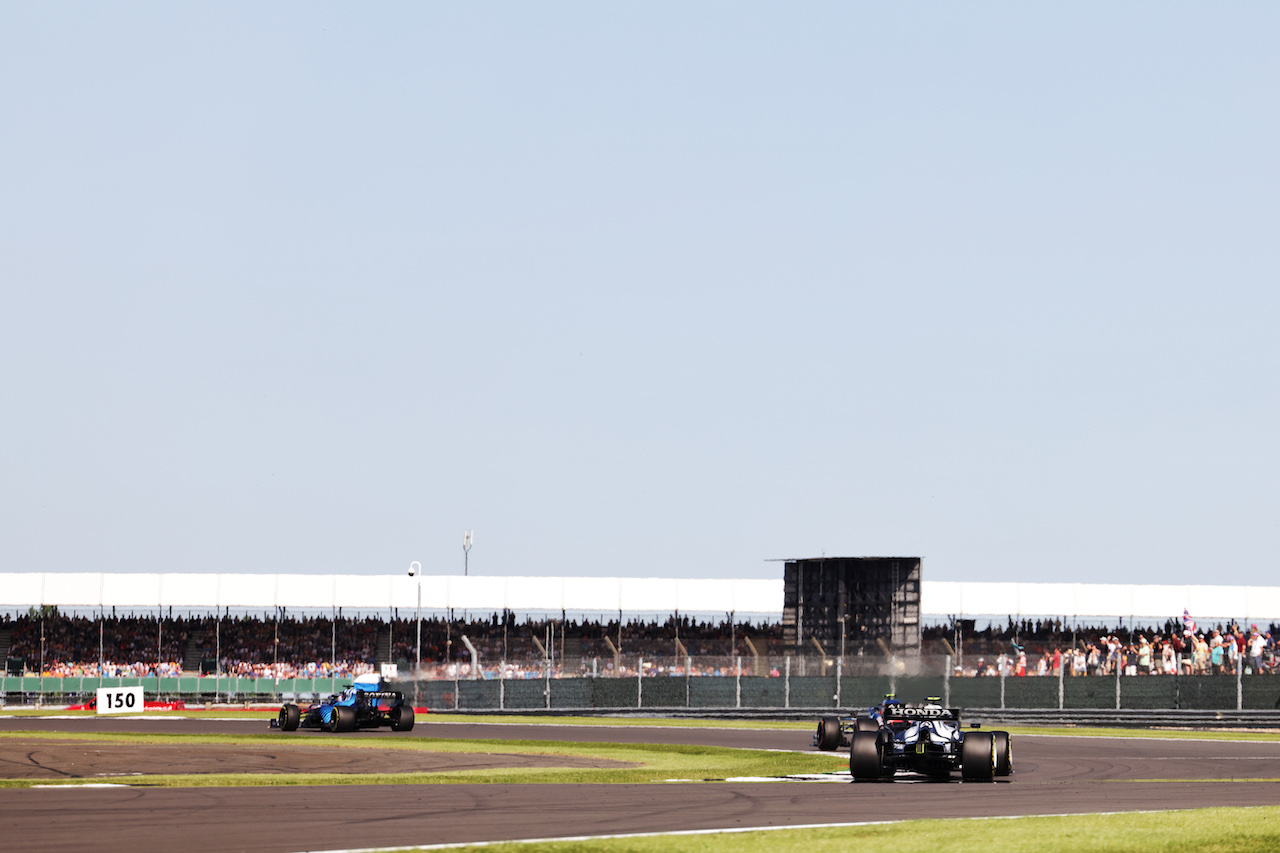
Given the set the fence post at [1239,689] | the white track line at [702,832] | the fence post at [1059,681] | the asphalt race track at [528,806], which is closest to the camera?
the white track line at [702,832]

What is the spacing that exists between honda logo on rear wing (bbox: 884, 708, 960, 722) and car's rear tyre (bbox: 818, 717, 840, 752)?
5906 mm

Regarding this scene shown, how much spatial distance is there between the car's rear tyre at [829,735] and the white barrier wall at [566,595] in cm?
4727

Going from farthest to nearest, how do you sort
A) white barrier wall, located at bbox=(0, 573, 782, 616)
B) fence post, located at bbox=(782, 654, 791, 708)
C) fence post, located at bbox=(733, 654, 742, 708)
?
white barrier wall, located at bbox=(0, 573, 782, 616) < fence post, located at bbox=(733, 654, 742, 708) < fence post, located at bbox=(782, 654, 791, 708)

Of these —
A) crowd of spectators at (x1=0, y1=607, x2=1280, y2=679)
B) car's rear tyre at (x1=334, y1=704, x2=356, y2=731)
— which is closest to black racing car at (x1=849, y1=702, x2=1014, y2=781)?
car's rear tyre at (x1=334, y1=704, x2=356, y2=731)

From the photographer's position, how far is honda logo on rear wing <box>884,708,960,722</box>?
23016 mm

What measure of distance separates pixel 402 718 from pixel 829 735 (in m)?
12.2

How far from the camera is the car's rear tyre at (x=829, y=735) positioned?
95.5ft

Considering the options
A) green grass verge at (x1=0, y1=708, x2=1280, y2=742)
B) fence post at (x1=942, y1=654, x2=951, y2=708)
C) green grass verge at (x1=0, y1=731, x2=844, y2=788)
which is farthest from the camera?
fence post at (x1=942, y1=654, x2=951, y2=708)

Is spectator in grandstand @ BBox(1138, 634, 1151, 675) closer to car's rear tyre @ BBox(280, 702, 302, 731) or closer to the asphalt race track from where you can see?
the asphalt race track

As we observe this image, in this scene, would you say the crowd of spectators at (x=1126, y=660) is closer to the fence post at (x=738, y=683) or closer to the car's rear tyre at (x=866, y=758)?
the fence post at (x=738, y=683)

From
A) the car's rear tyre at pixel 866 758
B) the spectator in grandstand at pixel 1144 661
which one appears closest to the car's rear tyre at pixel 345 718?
the car's rear tyre at pixel 866 758

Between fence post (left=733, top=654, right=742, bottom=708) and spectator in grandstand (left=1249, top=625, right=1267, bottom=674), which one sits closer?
spectator in grandstand (left=1249, top=625, right=1267, bottom=674)

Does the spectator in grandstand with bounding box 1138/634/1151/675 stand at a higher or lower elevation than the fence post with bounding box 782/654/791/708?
higher

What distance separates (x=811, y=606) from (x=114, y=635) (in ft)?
117
